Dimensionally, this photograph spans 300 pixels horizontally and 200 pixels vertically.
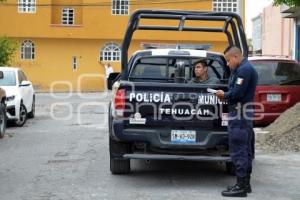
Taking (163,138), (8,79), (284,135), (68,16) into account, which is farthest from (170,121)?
(68,16)

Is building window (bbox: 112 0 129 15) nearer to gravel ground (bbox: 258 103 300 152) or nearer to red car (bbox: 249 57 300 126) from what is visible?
red car (bbox: 249 57 300 126)

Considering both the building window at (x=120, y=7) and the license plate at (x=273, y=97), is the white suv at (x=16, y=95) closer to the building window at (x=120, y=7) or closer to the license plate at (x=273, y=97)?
the license plate at (x=273, y=97)

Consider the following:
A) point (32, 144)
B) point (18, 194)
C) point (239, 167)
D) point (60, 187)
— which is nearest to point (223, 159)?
point (239, 167)

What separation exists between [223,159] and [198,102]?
2.79 feet

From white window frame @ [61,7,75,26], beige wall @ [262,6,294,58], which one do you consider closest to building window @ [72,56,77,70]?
white window frame @ [61,7,75,26]

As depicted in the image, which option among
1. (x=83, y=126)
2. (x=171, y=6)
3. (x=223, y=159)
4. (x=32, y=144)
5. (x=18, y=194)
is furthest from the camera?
(x=171, y=6)

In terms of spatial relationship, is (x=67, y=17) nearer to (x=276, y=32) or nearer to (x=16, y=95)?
(x=276, y=32)

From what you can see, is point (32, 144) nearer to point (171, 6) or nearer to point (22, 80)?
point (22, 80)

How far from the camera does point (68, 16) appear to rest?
162 ft

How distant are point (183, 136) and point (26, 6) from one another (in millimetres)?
40310

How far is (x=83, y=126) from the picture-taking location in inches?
684

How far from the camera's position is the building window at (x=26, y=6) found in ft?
155

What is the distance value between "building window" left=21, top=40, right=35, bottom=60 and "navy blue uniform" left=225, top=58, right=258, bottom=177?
40.8m

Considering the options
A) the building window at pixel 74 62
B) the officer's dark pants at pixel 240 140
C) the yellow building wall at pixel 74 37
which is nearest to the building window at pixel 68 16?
the yellow building wall at pixel 74 37
